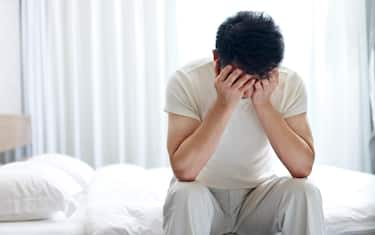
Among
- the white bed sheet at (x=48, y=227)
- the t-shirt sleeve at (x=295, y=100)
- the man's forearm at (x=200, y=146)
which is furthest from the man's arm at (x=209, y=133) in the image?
the white bed sheet at (x=48, y=227)

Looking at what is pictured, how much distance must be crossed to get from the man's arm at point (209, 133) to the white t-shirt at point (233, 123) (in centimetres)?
9

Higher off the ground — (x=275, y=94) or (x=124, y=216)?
(x=275, y=94)

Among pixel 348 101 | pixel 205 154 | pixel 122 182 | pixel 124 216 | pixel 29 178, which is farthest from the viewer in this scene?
pixel 348 101

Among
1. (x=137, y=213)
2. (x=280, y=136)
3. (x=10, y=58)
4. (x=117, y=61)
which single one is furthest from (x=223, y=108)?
(x=10, y=58)

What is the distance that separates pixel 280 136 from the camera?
1364 millimetres

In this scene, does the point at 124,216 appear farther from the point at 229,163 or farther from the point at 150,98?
the point at 150,98

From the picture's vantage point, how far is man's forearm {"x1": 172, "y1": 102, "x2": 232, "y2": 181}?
1.32 metres

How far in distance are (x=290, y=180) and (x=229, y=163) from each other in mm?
197

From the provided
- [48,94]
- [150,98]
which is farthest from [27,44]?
[150,98]

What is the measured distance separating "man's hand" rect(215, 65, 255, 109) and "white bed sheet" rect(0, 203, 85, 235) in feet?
1.81

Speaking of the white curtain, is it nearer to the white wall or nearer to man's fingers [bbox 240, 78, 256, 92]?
the white wall

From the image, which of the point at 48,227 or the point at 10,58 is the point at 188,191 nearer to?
the point at 48,227

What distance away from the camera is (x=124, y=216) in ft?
4.68

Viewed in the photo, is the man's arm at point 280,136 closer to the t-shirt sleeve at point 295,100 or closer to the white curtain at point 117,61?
the t-shirt sleeve at point 295,100
